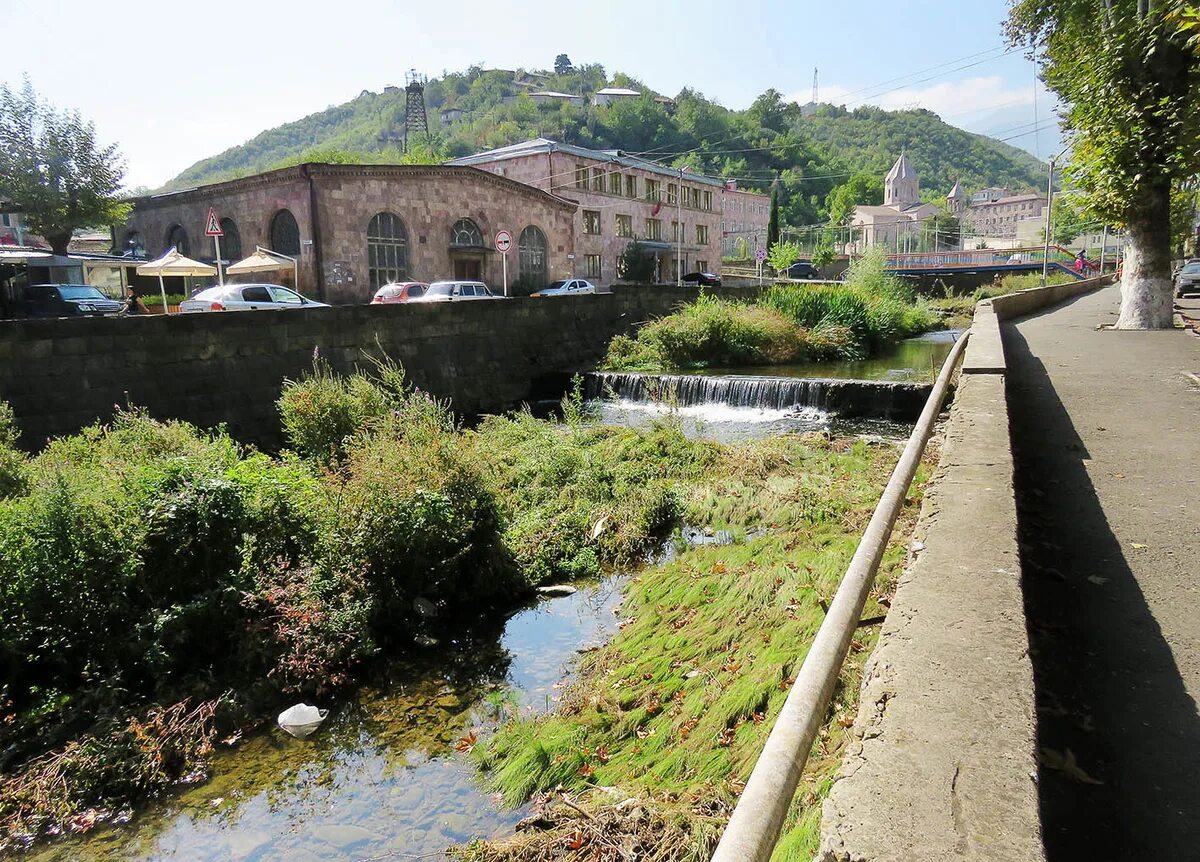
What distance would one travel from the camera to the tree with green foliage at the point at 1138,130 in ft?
45.7

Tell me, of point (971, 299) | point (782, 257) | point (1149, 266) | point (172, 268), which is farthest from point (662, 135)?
point (1149, 266)

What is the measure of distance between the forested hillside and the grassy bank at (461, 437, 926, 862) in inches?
3453

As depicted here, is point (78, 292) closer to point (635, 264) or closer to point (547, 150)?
point (547, 150)

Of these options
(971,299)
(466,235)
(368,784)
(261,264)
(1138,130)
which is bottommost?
(368,784)

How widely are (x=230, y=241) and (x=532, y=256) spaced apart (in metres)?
14.5

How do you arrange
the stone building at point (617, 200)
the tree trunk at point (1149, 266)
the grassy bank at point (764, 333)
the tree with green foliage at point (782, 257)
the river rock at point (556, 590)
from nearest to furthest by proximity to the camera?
1. the river rock at point (556, 590)
2. the tree trunk at point (1149, 266)
3. the grassy bank at point (764, 333)
4. the stone building at point (617, 200)
5. the tree with green foliage at point (782, 257)

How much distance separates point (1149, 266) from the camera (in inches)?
629

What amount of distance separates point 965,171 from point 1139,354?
655 feet

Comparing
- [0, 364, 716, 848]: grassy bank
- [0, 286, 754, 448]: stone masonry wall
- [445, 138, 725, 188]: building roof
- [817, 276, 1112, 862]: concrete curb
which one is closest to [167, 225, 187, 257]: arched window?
[445, 138, 725, 188]: building roof

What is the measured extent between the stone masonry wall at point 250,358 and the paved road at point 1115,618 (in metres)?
10.9

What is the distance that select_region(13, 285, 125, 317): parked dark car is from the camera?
2239 cm

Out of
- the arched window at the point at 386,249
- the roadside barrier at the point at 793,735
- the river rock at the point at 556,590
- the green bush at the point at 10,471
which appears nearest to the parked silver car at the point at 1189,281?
the arched window at the point at 386,249

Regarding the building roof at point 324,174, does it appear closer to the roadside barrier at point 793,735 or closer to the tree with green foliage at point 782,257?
the roadside barrier at point 793,735

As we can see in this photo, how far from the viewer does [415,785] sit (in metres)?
4.78
